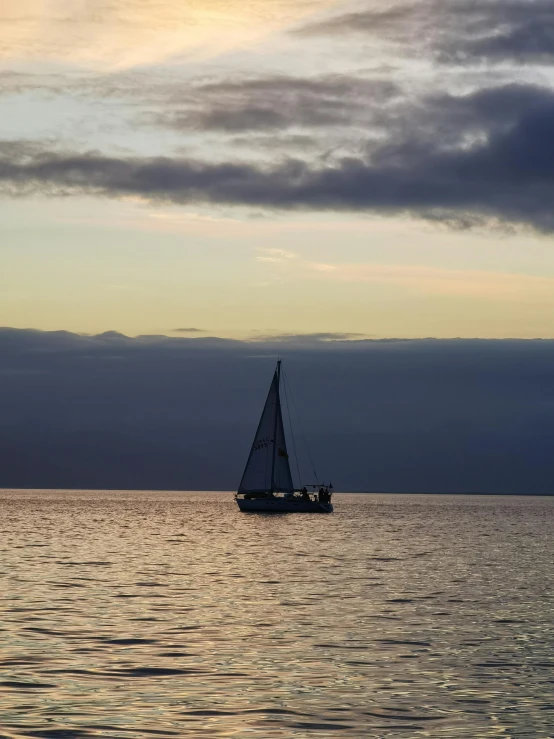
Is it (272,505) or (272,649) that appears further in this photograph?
(272,505)

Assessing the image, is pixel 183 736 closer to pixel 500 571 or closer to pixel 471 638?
pixel 471 638

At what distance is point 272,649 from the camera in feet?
110

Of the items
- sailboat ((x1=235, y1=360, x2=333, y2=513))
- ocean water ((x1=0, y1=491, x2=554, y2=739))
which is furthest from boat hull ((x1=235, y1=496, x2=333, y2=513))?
ocean water ((x1=0, y1=491, x2=554, y2=739))

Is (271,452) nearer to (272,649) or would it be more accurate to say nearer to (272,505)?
(272,505)

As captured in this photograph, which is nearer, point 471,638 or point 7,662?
point 7,662

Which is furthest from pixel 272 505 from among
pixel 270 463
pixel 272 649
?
pixel 272 649

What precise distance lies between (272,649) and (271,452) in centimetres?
11600

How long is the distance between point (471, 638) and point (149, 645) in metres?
10.4

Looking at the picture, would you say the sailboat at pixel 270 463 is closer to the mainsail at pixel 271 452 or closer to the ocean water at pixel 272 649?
the mainsail at pixel 271 452

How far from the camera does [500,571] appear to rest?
66750 millimetres

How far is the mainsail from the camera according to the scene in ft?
490

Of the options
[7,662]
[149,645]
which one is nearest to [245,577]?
[149,645]

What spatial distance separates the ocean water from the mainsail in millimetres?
80314

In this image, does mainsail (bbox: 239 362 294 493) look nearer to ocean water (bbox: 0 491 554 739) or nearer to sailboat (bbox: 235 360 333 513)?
sailboat (bbox: 235 360 333 513)
